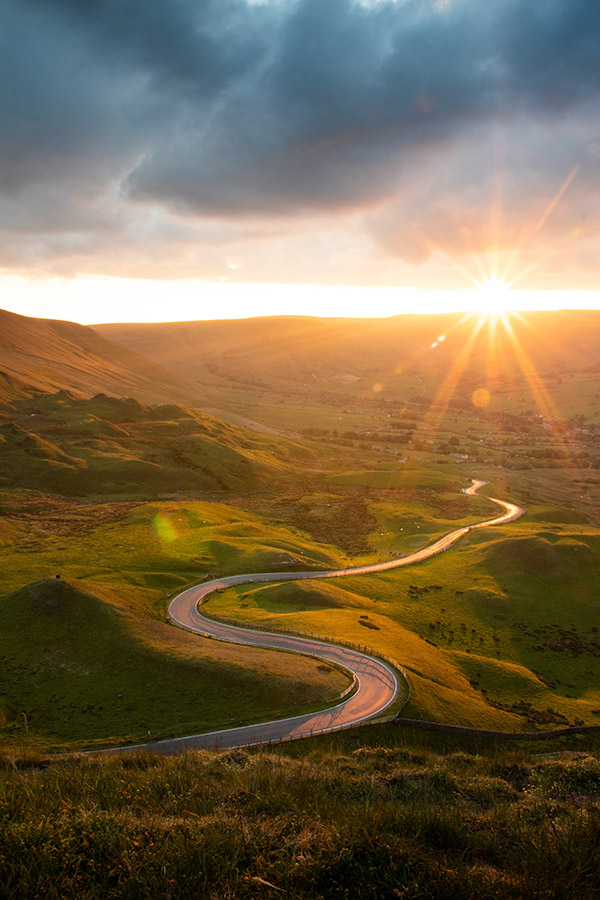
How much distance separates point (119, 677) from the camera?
51312 millimetres

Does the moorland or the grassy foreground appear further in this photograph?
the moorland

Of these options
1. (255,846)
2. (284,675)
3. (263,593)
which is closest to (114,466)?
(263,593)

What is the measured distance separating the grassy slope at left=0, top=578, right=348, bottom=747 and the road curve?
67.1 inches

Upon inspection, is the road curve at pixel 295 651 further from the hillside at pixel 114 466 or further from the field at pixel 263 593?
the hillside at pixel 114 466

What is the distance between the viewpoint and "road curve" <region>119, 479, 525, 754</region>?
4106cm

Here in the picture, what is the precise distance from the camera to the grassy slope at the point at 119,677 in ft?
145

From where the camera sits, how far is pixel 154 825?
38.1ft

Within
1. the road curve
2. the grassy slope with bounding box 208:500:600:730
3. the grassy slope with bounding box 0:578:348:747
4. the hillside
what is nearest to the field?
the grassy slope with bounding box 0:578:348:747

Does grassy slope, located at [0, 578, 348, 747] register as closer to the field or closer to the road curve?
the field

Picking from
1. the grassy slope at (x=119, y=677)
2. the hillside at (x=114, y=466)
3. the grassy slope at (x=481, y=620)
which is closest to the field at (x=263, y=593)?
the grassy slope at (x=119, y=677)

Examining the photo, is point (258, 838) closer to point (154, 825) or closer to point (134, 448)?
point (154, 825)

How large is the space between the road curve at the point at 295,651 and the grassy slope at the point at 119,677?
1.70 m

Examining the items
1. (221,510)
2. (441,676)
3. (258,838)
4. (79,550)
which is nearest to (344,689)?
(441,676)

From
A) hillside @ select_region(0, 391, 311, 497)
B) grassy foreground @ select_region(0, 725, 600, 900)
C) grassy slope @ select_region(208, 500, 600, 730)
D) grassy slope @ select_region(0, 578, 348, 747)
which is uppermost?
grassy foreground @ select_region(0, 725, 600, 900)
